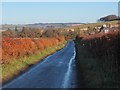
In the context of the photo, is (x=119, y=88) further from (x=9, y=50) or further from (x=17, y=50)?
(x=17, y=50)

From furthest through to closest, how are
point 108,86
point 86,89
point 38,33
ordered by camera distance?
point 38,33
point 86,89
point 108,86

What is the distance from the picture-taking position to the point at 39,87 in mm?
19078

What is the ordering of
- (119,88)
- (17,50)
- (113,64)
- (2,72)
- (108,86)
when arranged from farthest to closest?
(17,50) → (2,72) → (113,64) → (108,86) → (119,88)

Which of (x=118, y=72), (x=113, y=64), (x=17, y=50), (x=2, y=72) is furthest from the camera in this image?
(x=17, y=50)

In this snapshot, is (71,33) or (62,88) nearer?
(62,88)

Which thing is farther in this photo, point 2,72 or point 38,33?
point 38,33

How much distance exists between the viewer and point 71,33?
643ft

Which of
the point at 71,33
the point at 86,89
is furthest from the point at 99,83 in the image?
the point at 71,33

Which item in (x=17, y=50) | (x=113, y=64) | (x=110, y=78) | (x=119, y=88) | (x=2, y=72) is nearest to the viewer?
(x=119, y=88)

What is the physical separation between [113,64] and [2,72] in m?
8.85

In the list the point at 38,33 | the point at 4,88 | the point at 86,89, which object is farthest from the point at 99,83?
the point at 38,33

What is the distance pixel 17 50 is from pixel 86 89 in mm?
22968

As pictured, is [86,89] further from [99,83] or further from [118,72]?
[118,72]

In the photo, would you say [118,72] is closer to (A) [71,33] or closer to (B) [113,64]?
(B) [113,64]
